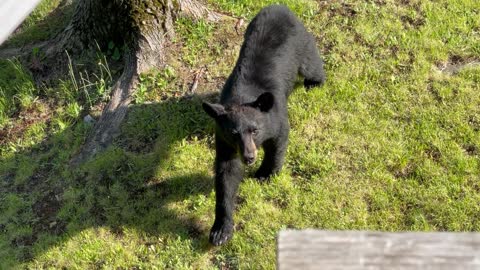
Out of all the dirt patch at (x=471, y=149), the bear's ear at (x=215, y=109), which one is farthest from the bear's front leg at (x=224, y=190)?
the dirt patch at (x=471, y=149)

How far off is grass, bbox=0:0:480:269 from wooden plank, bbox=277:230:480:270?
10.5 feet

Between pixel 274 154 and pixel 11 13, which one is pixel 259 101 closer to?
pixel 274 154

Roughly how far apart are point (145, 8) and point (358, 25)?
2645mm

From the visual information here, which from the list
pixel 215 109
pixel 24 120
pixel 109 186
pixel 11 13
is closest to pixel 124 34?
pixel 24 120

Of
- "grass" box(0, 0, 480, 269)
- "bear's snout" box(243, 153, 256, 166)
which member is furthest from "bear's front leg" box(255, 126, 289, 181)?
"bear's snout" box(243, 153, 256, 166)

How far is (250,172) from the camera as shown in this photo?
5.70m

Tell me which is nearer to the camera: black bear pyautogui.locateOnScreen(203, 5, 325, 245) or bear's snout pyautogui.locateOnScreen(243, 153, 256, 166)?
bear's snout pyautogui.locateOnScreen(243, 153, 256, 166)

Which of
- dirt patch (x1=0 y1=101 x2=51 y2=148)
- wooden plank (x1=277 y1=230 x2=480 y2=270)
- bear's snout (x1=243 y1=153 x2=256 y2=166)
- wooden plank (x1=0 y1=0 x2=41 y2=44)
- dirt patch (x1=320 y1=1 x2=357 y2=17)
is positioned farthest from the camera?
dirt patch (x1=320 y1=1 x2=357 y2=17)

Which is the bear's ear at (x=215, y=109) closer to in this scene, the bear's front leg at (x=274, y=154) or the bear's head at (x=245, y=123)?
the bear's head at (x=245, y=123)

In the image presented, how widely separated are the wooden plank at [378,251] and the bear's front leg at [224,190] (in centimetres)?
328

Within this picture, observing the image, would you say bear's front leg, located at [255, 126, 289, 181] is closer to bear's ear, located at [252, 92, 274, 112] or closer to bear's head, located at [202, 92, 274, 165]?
bear's head, located at [202, 92, 274, 165]

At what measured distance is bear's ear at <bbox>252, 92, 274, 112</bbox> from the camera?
16.0 ft

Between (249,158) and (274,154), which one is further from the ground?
(249,158)

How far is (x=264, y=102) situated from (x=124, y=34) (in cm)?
267
